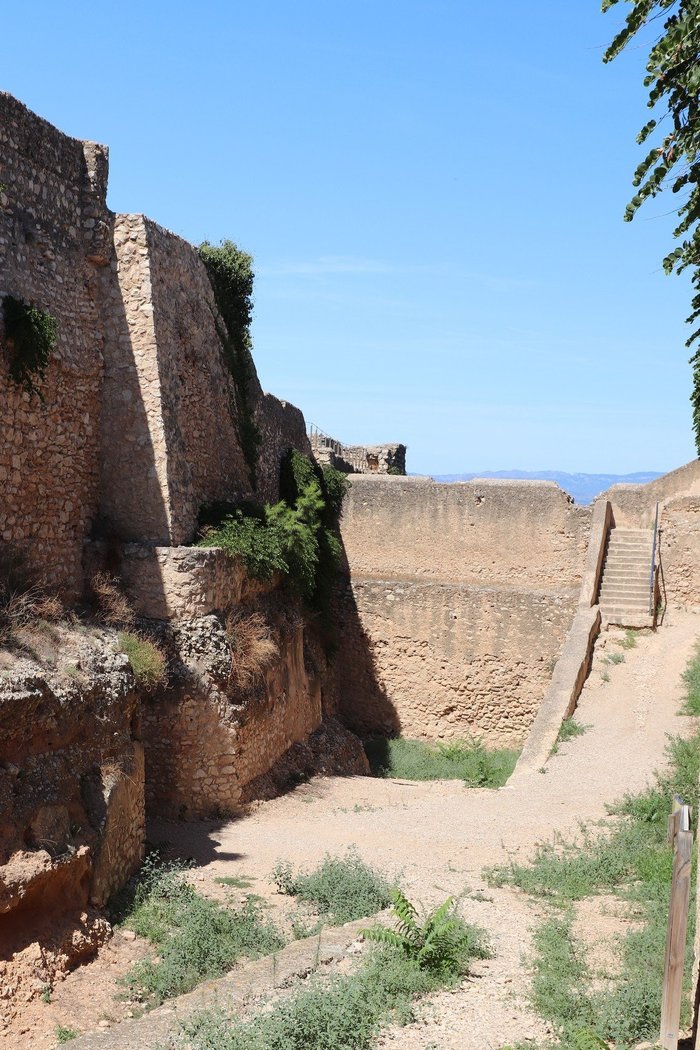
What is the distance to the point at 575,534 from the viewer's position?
16.5 metres

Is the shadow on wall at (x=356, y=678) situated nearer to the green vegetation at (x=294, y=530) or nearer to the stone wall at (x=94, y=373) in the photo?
the green vegetation at (x=294, y=530)

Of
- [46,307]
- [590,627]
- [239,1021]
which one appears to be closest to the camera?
[239,1021]

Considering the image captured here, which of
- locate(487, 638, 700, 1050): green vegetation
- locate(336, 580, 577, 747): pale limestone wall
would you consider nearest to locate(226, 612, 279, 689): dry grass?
locate(487, 638, 700, 1050): green vegetation

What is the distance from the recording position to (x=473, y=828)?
1005 cm

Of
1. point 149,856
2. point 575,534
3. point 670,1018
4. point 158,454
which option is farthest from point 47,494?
point 575,534

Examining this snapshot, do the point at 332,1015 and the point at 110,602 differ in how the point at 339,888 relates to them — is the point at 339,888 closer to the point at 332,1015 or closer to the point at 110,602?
the point at 332,1015

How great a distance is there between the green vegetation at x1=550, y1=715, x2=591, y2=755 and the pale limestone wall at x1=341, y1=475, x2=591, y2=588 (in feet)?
15.0

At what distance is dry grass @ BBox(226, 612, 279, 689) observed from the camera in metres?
11.6

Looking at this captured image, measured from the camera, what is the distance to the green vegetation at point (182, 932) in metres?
7.22

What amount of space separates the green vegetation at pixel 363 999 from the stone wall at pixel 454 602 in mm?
9353

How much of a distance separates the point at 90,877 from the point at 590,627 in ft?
28.4

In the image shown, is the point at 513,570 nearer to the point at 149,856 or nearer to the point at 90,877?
the point at 149,856

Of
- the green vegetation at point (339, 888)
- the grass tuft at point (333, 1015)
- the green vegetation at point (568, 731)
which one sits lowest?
the green vegetation at point (339, 888)

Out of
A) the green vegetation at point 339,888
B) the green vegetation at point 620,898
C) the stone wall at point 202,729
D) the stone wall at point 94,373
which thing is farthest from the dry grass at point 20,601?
the green vegetation at point 620,898
